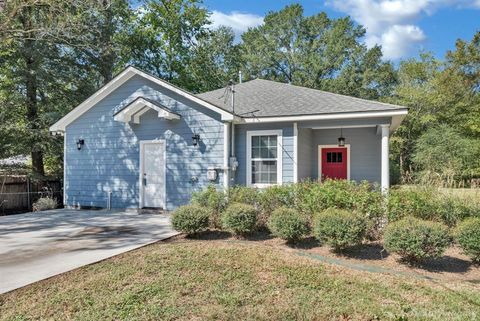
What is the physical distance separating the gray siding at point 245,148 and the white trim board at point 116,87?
906mm

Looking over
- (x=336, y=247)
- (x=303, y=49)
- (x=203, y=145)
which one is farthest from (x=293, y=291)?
(x=303, y=49)

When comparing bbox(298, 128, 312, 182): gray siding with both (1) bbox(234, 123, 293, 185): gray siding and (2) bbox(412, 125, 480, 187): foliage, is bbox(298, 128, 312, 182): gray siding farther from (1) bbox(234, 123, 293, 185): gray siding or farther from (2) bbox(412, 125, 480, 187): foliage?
(2) bbox(412, 125, 480, 187): foliage

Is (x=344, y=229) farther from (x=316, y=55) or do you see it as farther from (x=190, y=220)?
(x=316, y=55)

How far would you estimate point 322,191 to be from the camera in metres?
6.73

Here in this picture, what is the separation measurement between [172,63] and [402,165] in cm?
1867

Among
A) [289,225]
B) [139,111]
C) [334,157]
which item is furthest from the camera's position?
[334,157]

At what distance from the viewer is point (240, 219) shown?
21.5ft

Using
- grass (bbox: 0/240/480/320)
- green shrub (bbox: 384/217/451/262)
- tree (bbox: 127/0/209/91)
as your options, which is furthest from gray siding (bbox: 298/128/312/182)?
tree (bbox: 127/0/209/91)

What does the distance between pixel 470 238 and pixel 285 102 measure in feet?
22.5

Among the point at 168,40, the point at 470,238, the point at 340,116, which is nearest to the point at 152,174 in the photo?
the point at 340,116

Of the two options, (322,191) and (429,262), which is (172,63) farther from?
(429,262)

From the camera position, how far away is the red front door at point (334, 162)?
1158cm

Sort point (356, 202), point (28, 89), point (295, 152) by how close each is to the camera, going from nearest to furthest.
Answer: point (356, 202)
point (295, 152)
point (28, 89)

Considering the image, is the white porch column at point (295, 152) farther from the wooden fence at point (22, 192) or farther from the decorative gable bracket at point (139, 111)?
the wooden fence at point (22, 192)
